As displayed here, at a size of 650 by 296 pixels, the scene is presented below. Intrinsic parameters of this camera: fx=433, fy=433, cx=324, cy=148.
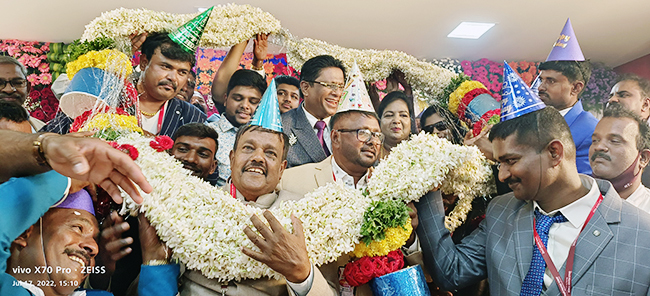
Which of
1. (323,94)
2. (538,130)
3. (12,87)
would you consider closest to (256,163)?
(323,94)

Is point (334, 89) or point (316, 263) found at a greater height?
point (334, 89)

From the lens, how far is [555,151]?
2.52 metres

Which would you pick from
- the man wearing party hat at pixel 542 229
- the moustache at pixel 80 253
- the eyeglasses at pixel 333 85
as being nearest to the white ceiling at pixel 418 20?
the eyeglasses at pixel 333 85

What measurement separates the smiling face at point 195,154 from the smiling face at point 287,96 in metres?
1.23

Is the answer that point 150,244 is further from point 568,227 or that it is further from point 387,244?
point 568,227

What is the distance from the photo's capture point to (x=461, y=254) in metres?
2.67

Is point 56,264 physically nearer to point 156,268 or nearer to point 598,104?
point 156,268

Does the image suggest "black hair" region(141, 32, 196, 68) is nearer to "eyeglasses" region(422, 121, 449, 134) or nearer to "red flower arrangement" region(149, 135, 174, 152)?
"red flower arrangement" region(149, 135, 174, 152)

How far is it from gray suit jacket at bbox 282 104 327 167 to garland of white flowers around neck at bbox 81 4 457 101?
49 centimetres

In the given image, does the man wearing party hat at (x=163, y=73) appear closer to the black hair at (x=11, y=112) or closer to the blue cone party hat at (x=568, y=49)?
the black hair at (x=11, y=112)

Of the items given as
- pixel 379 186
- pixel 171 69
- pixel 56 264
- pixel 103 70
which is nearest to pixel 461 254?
pixel 379 186

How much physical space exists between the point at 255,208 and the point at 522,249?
5.04 ft

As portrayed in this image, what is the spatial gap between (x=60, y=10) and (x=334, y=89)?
363 centimetres

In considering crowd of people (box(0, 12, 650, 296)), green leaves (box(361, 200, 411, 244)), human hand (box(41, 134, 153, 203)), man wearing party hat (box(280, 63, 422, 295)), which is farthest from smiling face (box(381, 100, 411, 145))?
human hand (box(41, 134, 153, 203))
